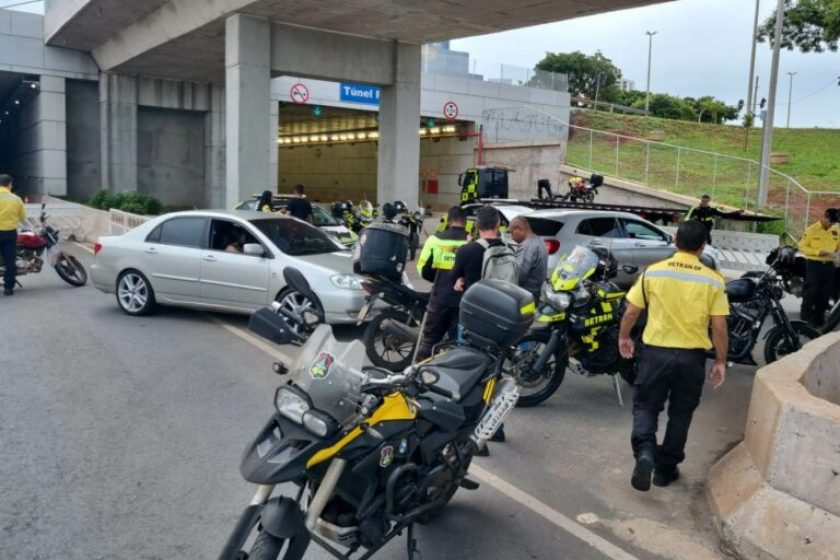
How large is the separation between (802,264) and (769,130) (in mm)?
14234

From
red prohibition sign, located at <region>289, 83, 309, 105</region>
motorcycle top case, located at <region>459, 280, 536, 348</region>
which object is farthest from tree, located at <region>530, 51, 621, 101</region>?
motorcycle top case, located at <region>459, 280, 536, 348</region>

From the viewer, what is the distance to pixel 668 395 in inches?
189

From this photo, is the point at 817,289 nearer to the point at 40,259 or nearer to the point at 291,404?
the point at 291,404

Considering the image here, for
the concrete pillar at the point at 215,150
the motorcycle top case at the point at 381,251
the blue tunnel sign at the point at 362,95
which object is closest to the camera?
the motorcycle top case at the point at 381,251

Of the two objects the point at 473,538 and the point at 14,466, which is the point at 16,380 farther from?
the point at 473,538

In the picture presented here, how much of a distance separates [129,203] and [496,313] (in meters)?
19.5

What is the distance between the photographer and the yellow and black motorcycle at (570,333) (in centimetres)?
618

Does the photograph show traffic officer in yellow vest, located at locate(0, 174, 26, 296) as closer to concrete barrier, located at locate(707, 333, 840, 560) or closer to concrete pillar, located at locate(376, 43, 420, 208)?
concrete pillar, located at locate(376, 43, 420, 208)

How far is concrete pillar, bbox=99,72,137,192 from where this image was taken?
26.3 meters

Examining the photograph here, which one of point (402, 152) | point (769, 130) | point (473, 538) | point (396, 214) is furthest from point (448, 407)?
point (769, 130)

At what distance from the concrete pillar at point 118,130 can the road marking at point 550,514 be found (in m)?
Answer: 24.9

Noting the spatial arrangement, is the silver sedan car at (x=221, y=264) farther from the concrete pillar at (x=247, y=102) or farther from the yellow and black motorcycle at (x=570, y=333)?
the concrete pillar at (x=247, y=102)

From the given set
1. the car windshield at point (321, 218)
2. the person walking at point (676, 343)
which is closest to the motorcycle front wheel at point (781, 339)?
the person walking at point (676, 343)

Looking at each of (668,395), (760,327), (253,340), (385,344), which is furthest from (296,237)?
(668,395)
